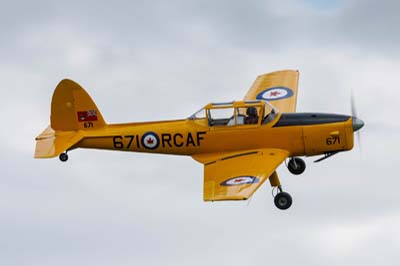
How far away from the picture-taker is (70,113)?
2625 cm

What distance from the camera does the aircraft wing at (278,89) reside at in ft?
90.3

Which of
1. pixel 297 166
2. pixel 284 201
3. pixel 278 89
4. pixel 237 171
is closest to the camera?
pixel 237 171

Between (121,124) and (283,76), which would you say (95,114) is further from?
(283,76)

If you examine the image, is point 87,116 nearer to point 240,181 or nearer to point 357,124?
point 240,181

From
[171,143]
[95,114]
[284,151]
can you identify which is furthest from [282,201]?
[95,114]

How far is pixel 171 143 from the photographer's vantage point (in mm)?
25562

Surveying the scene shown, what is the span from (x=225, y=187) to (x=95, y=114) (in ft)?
16.0

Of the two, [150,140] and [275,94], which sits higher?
[275,94]

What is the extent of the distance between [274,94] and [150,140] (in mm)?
3977

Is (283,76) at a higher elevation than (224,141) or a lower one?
higher

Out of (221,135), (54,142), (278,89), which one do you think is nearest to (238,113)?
(221,135)

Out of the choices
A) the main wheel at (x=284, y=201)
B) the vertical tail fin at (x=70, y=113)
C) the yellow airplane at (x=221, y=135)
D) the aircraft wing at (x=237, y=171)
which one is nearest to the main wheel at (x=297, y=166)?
the yellow airplane at (x=221, y=135)

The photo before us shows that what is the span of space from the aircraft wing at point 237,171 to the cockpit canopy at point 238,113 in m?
0.69

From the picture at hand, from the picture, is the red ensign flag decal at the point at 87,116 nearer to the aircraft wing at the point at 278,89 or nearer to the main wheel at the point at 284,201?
the aircraft wing at the point at 278,89
